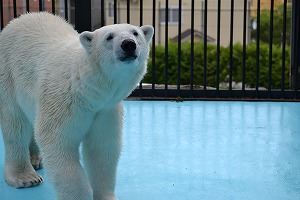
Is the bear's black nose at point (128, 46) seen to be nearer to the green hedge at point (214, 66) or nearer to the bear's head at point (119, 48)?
the bear's head at point (119, 48)

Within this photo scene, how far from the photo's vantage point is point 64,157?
7.34ft

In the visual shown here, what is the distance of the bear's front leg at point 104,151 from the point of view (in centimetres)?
235

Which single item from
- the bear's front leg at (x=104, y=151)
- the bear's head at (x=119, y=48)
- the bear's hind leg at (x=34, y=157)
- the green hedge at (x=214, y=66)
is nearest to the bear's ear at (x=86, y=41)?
the bear's head at (x=119, y=48)

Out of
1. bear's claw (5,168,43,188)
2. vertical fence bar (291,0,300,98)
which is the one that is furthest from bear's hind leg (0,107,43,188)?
vertical fence bar (291,0,300,98)

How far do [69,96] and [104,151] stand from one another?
0.97 ft

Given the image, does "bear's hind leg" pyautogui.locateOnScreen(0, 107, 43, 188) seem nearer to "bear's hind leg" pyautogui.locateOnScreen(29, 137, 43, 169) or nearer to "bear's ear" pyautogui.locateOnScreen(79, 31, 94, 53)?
"bear's hind leg" pyautogui.locateOnScreen(29, 137, 43, 169)

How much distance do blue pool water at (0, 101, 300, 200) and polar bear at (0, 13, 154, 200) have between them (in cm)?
23

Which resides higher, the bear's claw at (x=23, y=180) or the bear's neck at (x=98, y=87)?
the bear's neck at (x=98, y=87)

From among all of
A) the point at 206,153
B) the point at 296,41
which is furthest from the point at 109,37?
the point at 296,41

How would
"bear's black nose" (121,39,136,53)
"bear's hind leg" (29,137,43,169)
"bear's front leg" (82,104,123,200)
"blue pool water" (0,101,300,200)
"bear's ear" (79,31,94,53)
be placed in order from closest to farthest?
"bear's black nose" (121,39,136,53)
"bear's ear" (79,31,94,53)
"bear's front leg" (82,104,123,200)
"blue pool water" (0,101,300,200)
"bear's hind leg" (29,137,43,169)

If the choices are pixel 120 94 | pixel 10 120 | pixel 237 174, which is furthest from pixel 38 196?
pixel 237 174

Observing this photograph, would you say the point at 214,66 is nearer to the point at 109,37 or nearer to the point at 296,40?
the point at 296,40

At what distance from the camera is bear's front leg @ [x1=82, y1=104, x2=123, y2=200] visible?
7.72 feet

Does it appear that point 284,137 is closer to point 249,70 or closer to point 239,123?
point 239,123
